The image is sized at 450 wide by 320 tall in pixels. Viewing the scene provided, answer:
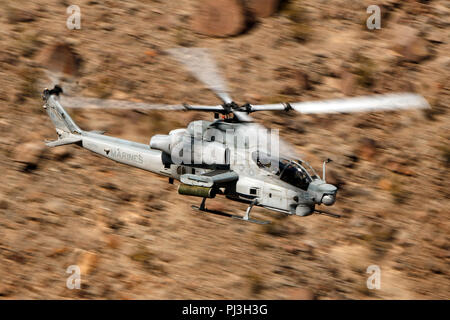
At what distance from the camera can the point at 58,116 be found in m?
21.2

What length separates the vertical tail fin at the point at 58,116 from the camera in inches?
819

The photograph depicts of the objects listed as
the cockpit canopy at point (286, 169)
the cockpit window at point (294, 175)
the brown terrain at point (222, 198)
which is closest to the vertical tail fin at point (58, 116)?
the brown terrain at point (222, 198)

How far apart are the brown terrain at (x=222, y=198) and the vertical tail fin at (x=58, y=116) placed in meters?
3.37

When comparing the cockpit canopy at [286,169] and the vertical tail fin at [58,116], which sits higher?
the vertical tail fin at [58,116]

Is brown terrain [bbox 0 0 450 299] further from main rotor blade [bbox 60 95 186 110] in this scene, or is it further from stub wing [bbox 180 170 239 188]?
stub wing [bbox 180 170 239 188]

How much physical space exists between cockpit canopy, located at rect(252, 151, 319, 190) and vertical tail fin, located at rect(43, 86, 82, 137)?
6.60m

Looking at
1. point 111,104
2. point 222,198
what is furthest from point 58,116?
point 222,198

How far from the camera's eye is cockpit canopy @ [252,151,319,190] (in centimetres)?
1717

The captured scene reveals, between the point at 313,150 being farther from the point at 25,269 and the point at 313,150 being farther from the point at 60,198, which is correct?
the point at 25,269

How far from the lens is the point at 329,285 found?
22828mm

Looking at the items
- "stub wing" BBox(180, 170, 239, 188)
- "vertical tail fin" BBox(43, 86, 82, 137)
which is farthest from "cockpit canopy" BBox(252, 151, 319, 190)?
"vertical tail fin" BBox(43, 86, 82, 137)

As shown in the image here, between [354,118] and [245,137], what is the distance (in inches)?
369

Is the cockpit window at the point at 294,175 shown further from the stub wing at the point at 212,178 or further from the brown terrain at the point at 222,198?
the brown terrain at the point at 222,198

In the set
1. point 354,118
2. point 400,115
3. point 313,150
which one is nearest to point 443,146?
point 400,115
